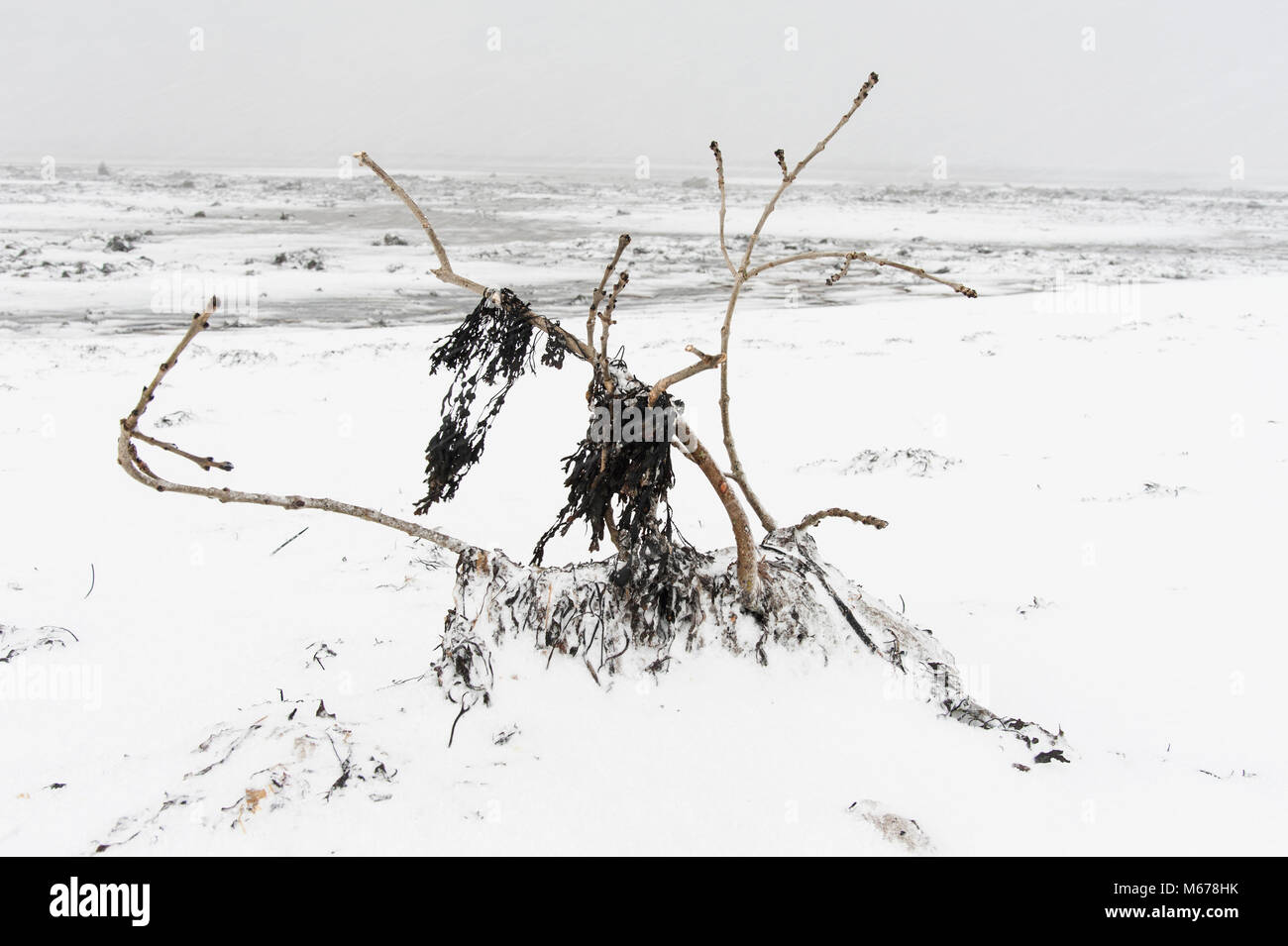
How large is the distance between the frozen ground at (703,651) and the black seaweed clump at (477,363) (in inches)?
25.8

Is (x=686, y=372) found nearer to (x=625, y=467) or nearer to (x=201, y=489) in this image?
(x=625, y=467)

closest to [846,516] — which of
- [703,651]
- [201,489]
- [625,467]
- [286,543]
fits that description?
[703,651]

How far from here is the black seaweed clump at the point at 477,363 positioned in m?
2.75

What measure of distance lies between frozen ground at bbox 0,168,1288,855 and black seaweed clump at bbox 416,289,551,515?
655 mm

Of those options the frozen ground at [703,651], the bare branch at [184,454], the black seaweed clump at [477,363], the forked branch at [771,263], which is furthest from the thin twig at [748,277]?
the bare branch at [184,454]

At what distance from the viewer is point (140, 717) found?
9.38 feet

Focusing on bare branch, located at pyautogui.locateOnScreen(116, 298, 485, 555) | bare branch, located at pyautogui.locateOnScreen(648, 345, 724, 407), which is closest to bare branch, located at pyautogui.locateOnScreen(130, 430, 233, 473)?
bare branch, located at pyautogui.locateOnScreen(116, 298, 485, 555)

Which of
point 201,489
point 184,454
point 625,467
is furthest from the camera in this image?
point 625,467

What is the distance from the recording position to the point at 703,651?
101 inches

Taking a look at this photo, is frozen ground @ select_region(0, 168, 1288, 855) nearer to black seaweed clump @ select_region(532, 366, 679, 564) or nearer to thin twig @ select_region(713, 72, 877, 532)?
black seaweed clump @ select_region(532, 366, 679, 564)

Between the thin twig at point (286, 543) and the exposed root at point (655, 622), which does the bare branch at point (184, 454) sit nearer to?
the exposed root at point (655, 622)

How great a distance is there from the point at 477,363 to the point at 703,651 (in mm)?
1109
